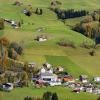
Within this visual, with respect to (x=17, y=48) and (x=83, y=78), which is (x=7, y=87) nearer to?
(x=83, y=78)

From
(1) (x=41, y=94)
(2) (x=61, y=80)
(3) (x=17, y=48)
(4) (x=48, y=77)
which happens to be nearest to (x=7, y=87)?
(1) (x=41, y=94)

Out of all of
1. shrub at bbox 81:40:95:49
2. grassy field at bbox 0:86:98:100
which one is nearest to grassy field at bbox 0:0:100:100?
grassy field at bbox 0:86:98:100

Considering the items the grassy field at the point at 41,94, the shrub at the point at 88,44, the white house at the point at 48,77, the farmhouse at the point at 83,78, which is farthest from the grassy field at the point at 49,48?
the white house at the point at 48,77

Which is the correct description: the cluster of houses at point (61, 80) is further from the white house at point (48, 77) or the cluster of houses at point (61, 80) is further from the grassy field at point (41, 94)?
the grassy field at point (41, 94)

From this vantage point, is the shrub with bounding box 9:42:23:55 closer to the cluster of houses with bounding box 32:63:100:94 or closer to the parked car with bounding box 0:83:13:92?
the cluster of houses with bounding box 32:63:100:94

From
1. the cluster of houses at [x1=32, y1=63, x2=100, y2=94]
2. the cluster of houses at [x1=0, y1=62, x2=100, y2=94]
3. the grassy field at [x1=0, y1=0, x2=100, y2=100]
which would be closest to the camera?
the grassy field at [x1=0, y1=0, x2=100, y2=100]

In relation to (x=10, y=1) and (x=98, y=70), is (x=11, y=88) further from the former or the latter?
(x=10, y=1)

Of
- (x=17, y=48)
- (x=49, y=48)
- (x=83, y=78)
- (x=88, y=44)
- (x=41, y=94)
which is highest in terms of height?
(x=41, y=94)
